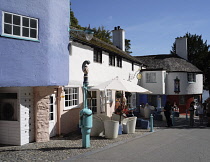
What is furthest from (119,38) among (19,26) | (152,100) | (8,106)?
(19,26)

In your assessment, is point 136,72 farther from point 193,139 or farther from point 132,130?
point 193,139

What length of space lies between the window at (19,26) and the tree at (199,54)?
33441 millimetres

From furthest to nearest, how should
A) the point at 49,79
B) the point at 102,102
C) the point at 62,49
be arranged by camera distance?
the point at 102,102 < the point at 62,49 < the point at 49,79

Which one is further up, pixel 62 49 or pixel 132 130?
pixel 62 49

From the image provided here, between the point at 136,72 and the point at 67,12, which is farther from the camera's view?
the point at 136,72

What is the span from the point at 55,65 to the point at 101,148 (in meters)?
3.97

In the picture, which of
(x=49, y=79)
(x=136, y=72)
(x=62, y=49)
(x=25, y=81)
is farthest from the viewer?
(x=136, y=72)

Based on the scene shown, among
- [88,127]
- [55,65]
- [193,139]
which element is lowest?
[193,139]

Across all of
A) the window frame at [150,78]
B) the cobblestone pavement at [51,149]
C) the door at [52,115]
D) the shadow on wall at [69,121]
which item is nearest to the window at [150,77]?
the window frame at [150,78]

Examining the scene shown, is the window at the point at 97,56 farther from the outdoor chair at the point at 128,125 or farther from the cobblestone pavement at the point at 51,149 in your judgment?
the cobblestone pavement at the point at 51,149

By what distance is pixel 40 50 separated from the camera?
30.2 feet

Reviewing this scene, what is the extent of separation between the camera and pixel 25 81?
28.7 ft

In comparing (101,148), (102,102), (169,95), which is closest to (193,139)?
(101,148)

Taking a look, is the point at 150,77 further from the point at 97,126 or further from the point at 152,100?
the point at 97,126
